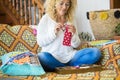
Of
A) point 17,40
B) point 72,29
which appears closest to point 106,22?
point 72,29

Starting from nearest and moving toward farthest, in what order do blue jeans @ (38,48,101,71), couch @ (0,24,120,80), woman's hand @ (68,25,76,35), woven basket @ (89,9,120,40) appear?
couch @ (0,24,120,80)
blue jeans @ (38,48,101,71)
woman's hand @ (68,25,76,35)
woven basket @ (89,9,120,40)

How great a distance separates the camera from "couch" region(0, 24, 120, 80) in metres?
2.35

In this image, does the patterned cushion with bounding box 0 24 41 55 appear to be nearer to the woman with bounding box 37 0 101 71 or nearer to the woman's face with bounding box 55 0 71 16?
the woman with bounding box 37 0 101 71

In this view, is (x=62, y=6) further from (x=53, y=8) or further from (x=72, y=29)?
(x=72, y=29)

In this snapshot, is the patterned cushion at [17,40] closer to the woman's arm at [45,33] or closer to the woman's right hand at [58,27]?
the woman's arm at [45,33]

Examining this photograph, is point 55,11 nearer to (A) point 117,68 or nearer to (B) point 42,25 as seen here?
(B) point 42,25

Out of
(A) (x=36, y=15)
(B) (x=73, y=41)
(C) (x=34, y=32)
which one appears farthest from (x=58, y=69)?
(A) (x=36, y=15)

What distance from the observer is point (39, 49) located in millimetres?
3051

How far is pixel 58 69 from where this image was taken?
2.63m

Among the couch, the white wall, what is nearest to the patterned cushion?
the couch

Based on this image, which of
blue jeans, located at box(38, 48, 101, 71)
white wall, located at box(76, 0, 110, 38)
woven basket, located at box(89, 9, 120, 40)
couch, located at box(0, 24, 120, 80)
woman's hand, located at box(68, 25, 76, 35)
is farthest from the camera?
white wall, located at box(76, 0, 110, 38)

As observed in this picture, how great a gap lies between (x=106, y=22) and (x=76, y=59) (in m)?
0.88

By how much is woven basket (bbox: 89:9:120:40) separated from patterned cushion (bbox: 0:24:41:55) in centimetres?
87

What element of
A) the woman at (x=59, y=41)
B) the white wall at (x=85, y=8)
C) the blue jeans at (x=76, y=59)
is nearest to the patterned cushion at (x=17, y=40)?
the woman at (x=59, y=41)
